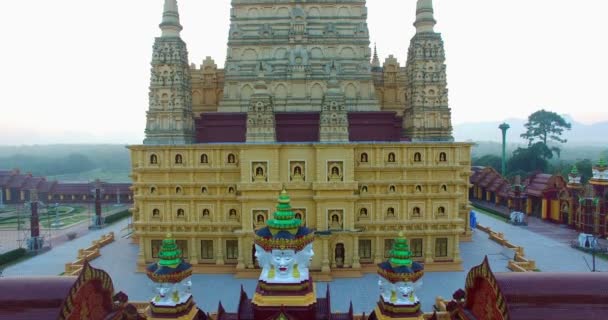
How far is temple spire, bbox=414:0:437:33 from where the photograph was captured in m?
26.6

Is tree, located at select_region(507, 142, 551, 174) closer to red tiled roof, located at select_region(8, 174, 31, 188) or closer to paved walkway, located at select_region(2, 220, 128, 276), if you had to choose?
paved walkway, located at select_region(2, 220, 128, 276)

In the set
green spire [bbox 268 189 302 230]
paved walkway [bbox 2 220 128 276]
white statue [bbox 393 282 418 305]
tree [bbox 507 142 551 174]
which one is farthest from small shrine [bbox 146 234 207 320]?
tree [bbox 507 142 551 174]

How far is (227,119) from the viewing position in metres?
27.5

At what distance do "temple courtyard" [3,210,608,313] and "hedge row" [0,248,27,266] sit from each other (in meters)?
1.26

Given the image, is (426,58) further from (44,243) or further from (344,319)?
(44,243)

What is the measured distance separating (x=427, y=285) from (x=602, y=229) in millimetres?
21703

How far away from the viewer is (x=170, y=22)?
2622 centimetres

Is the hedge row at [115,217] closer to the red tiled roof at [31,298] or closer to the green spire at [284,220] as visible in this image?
the red tiled roof at [31,298]

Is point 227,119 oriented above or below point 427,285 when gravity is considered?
above

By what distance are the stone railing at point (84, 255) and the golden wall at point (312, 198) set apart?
12.7 feet

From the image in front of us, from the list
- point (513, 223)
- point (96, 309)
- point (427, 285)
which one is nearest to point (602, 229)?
point (513, 223)

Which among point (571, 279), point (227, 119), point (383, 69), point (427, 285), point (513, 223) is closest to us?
point (571, 279)

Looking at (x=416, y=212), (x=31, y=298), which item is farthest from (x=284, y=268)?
(x=416, y=212)

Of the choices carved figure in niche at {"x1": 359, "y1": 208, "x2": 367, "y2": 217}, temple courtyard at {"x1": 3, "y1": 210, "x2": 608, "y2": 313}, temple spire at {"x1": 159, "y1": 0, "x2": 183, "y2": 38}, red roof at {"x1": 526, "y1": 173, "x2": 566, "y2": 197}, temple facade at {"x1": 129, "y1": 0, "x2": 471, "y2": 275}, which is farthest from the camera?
red roof at {"x1": 526, "y1": 173, "x2": 566, "y2": 197}
